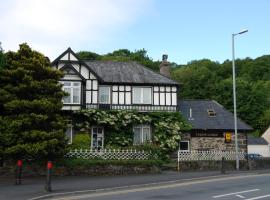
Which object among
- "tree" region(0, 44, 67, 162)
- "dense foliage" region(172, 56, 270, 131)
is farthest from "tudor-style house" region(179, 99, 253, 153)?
"dense foliage" region(172, 56, 270, 131)

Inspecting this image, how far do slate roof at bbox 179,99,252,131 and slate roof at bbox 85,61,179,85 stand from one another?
379 cm

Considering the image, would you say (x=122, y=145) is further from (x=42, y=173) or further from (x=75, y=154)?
(x=42, y=173)

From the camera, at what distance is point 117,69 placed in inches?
1515

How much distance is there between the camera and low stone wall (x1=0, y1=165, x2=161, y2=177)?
24.5 metres

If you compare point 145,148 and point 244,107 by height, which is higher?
point 244,107

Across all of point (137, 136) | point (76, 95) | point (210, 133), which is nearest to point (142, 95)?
point (137, 136)

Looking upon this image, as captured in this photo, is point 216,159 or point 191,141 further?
point 191,141

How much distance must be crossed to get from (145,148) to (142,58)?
50.5 m

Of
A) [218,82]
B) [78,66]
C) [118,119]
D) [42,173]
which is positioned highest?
[218,82]

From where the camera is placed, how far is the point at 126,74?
37656 mm

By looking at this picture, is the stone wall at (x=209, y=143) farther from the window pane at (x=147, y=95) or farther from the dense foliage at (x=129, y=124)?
the window pane at (x=147, y=95)

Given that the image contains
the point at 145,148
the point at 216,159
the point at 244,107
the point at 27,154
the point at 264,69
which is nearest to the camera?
the point at 27,154

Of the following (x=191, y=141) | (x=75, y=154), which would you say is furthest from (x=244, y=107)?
(x=75, y=154)

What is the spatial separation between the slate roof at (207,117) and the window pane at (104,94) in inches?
285
